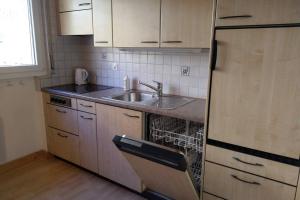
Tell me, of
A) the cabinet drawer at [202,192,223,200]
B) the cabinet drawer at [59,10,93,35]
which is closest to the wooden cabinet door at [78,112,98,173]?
the cabinet drawer at [59,10,93,35]

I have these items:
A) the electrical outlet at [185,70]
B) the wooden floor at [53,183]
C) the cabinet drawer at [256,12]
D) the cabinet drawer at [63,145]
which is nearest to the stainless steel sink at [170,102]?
the electrical outlet at [185,70]

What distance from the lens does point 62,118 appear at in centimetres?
253

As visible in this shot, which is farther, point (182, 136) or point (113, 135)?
point (113, 135)

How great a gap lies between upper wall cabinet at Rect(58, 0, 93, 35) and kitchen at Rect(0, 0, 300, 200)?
0.6 inches

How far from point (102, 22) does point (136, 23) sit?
0.43m

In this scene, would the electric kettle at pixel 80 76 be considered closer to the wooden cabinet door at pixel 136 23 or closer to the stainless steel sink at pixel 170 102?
the wooden cabinet door at pixel 136 23

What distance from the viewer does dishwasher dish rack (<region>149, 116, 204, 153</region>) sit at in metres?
1.80

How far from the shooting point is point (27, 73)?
2.54 metres

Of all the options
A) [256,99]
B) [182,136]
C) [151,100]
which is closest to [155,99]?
[151,100]

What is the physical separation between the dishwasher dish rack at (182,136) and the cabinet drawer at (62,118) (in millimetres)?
927

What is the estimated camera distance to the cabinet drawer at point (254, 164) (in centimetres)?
Answer: 127

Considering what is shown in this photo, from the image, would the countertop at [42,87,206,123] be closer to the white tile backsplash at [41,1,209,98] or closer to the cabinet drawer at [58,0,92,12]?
the white tile backsplash at [41,1,209,98]

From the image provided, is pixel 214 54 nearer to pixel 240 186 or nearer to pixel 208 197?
pixel 240 186

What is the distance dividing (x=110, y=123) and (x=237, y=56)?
1.26m
